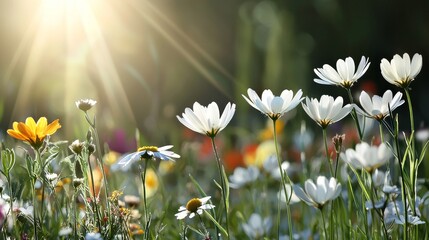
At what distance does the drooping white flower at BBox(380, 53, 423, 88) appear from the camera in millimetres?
1084

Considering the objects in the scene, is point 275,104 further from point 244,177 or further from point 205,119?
point 244,177

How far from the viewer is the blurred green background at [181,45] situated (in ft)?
13.4

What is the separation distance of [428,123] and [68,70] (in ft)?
6.65

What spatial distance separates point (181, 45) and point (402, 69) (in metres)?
3.96

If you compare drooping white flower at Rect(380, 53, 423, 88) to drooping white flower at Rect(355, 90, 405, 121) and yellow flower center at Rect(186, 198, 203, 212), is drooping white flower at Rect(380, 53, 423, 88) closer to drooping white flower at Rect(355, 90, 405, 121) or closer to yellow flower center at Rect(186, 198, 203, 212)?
drooping white flower at Rect(355, 90, 405, 121)

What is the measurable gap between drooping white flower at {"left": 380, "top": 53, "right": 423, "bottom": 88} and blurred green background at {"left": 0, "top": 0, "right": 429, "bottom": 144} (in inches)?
109

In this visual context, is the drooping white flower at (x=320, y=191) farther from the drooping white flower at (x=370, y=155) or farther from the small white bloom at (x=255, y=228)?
the small white bloom at (x=255, y=228)

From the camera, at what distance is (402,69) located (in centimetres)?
109

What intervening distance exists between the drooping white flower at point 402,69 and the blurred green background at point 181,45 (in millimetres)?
2758

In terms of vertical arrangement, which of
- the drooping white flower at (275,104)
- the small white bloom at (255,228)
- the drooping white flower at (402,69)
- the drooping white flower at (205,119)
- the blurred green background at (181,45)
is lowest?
the small white bloom at (255,228)

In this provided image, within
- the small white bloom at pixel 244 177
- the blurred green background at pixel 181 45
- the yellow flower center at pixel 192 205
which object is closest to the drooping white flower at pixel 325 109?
the yellow flower center at pixel 192 205

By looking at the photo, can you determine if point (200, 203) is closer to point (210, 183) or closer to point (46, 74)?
point (210, 183)

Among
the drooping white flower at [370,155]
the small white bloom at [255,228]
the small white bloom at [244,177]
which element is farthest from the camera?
the small white bloom at [244,177]

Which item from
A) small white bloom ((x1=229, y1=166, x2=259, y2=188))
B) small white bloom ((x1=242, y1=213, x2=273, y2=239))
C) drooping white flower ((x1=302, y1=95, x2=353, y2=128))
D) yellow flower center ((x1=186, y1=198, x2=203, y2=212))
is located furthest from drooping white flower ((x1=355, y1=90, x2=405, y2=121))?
small white bloom ((x1=229, y1=166, x2=259, y2=188))
